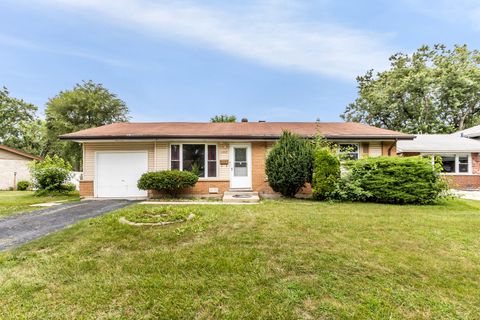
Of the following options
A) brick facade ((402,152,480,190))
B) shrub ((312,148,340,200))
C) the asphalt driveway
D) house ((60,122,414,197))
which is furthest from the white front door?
brick facade ((402,152,480,190))

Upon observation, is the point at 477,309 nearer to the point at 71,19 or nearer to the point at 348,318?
the point at 348,318

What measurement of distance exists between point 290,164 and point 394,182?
3727 mm

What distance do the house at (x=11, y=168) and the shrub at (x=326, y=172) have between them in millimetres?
21482

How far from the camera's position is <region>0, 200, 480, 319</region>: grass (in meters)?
2.38

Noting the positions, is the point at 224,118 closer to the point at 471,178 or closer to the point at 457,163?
the point at 457,163

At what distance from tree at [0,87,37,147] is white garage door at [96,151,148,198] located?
2992 cm

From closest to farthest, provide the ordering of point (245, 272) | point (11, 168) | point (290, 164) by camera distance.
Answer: point (245, 272), point (290, 164), point (11, 168)

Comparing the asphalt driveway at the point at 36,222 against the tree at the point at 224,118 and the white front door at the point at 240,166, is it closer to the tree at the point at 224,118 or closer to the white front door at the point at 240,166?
the white front door at the point at 240,166

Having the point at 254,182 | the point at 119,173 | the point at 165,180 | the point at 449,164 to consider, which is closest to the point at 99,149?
the point at 119,173

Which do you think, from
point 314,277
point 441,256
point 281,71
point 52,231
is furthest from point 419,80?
point 52,231

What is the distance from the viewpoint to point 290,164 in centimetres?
923

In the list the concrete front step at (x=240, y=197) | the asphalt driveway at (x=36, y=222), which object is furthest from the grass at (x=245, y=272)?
the concrete front step at (x=240, y=197)

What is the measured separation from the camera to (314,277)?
9.73ft

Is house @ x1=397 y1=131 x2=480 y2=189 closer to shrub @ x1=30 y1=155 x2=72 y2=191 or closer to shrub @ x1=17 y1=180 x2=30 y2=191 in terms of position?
shrub @ x1=30 y1=155 x2=72 y2=191
